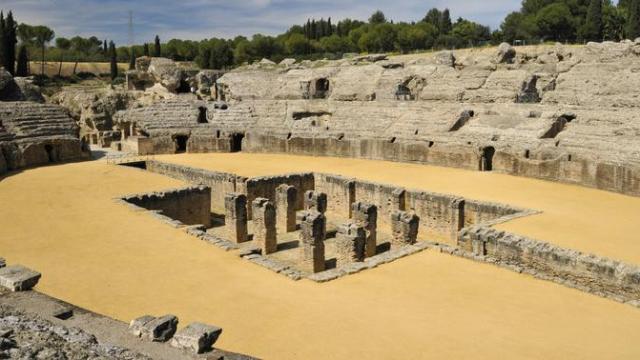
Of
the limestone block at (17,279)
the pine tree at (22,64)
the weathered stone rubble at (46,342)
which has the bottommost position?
the weathered stone rubble at (46,342)

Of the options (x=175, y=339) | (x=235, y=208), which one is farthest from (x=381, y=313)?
(x=235, y=208)

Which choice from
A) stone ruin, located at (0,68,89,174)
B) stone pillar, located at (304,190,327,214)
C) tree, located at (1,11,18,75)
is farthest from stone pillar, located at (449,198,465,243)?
tree, located at (1,11,18,75)

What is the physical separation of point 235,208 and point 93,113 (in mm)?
19996

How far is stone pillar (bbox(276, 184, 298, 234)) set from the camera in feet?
49.0

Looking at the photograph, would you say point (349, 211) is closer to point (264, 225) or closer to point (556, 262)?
point (264, 225)

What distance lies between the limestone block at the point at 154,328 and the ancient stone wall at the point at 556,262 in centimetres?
675

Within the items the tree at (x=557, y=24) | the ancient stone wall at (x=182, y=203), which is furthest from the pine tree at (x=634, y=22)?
the ancient stone wall at (x=182, y=203)

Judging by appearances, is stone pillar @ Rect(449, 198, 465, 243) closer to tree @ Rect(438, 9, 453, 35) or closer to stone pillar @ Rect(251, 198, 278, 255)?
stone pillar @ Rect(251, 198, 278, 255)

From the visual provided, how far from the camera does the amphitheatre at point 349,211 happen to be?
7.45 meters

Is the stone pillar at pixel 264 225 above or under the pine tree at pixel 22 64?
under

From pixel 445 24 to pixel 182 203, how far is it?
4899 centimetres

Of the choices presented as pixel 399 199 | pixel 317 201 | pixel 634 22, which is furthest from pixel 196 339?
pixel 634 22

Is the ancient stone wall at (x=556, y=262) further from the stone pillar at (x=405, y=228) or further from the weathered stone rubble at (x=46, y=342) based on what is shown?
the weathered stone rubble at (x=46, y=342)

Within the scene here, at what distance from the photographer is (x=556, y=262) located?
9.56 meters
